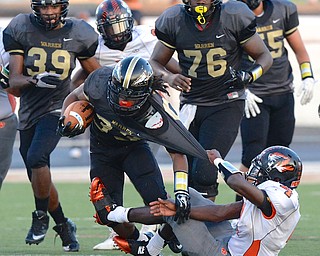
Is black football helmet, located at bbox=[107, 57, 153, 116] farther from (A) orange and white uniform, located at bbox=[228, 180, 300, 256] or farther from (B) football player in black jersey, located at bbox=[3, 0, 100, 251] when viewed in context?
(B) football player in black jersey, located at bbox=[3, 0, 100, 251]

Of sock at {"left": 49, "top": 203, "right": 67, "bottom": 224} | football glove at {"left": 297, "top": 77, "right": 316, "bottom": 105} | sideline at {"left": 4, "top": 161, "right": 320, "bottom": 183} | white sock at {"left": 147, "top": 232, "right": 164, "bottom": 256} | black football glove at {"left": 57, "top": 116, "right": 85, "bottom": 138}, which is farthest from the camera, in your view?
sideline at {"left": 4, "top": 161, "right": 320, "bottom": 183}

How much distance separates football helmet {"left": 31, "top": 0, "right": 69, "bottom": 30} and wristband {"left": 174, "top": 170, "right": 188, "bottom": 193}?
1836 mm

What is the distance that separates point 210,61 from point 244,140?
56.9 inches

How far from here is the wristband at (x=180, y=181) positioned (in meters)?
5.32

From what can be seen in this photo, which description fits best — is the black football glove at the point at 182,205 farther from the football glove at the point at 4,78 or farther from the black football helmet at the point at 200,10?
the football glove at the point at 4,78

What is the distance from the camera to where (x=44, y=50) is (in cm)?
669

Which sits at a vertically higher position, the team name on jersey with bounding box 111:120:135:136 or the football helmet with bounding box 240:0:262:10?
the team name on jersey with bounding box 111:120:135:136

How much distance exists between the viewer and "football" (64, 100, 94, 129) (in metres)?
5.41

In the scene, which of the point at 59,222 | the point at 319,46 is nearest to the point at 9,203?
the point at 59,222

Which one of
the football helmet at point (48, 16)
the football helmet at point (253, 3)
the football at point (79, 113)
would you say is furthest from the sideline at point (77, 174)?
the football at point (79, 113)

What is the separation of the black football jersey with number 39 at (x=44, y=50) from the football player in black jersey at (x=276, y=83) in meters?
1.49

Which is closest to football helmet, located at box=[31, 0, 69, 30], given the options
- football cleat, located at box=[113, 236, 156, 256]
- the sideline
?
football cleat, located at box=[113, 236, 156, 256]

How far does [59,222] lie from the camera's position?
6.86m

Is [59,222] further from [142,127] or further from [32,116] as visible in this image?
[142,127]
